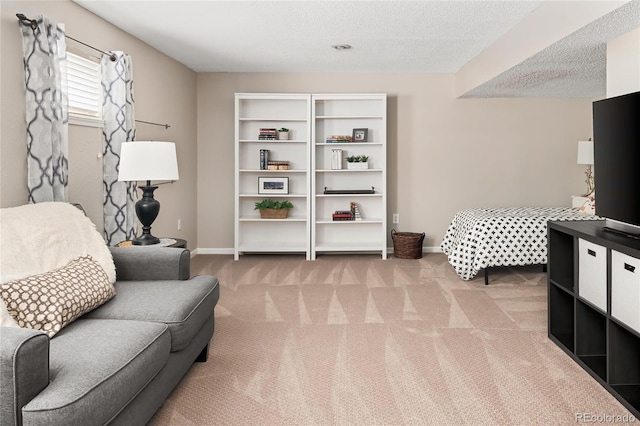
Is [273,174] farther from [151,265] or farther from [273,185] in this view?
[151,265]

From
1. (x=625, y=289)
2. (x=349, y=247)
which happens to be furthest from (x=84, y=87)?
(x=625, y=289)

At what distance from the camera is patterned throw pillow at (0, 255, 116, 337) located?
2117 mm

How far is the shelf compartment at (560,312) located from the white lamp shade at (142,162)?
291 cm

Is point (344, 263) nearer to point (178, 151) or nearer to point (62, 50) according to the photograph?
point (178, 151)

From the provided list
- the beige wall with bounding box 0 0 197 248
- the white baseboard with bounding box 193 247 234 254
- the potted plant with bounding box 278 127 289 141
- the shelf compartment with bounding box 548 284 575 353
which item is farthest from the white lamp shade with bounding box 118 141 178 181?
the white baseboard with bounding box 193 247 234 254

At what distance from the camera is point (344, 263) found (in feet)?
20.5

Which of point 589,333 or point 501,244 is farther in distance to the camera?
point 501,244

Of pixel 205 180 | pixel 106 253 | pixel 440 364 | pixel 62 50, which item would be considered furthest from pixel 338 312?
pixel 205 180

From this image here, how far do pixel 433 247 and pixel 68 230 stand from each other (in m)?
5.05

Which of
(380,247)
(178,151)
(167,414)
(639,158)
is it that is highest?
(178,151)

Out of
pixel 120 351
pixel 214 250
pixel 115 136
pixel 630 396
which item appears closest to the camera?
pixel 120 351

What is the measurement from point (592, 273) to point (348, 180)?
4.18 m

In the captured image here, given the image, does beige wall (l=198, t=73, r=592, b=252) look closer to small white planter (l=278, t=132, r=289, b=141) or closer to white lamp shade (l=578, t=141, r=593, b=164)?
white lamp shade (l=578, t=141, r=593, b=164)

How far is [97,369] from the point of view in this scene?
183cm
